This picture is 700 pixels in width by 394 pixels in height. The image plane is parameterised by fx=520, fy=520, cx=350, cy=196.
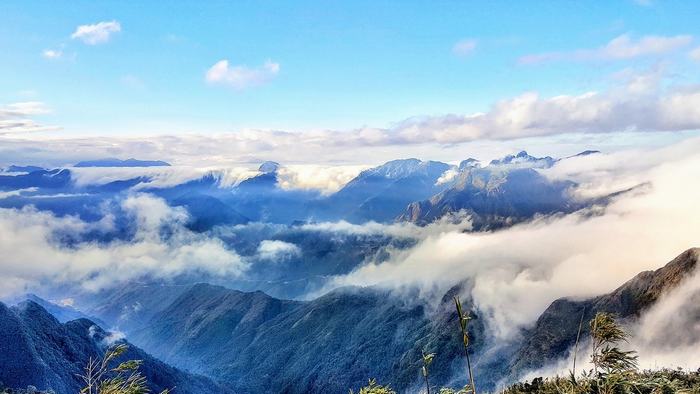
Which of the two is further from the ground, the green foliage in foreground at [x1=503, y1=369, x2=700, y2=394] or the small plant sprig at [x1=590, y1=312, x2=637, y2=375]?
the small plant sprig at [x1=590, y1=312, x2=637, y2=375]

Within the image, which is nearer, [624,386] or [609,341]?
[609,341]

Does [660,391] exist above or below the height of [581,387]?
above

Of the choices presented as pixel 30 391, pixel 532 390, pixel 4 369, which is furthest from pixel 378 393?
pixel 4 369

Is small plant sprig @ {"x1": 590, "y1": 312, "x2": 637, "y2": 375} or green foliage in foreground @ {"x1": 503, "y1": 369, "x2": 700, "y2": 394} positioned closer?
small plant sprig @ {"x1": 590, "y1": 312, "x2": 637, "y2": 375}

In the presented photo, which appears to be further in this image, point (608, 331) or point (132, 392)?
point (608, 331)

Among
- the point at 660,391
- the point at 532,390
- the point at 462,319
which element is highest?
the point at 462,319

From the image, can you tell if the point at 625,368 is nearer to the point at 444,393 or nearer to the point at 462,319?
the point at 444,393

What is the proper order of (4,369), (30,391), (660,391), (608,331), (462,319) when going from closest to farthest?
(462,319) → (608,331) → (660,391) → (30,391) → (4,369)

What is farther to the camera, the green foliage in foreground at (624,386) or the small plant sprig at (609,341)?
the green foliage in foreground at (624,386)

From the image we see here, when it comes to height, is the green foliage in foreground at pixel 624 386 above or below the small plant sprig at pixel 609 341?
below

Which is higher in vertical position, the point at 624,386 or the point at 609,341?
the point at 609,341

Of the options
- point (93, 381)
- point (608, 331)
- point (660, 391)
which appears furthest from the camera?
point (660, 391)
